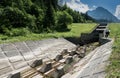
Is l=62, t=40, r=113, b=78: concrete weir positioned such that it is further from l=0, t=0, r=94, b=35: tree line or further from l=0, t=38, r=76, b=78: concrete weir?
l=0, t=0, r=94, b=35: tree line

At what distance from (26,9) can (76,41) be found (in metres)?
16.3

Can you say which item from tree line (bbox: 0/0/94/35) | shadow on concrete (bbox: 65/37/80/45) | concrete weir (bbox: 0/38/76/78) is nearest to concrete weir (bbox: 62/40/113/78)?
concrete weir (bbox: 0/38/76/78)

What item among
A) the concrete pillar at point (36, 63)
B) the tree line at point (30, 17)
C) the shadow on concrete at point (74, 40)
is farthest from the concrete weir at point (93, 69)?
Result: the shadow on concrete at point (74, 40)

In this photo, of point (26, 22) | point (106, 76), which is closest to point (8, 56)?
point (106, 76)

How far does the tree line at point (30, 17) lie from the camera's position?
139 ft

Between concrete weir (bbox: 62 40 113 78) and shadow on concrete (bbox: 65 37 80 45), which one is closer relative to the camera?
concrete weir (bbox: 62 40 113 78)

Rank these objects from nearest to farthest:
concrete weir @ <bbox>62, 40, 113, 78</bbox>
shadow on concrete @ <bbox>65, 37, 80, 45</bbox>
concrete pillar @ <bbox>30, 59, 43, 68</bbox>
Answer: concrete weir @ <bbox>62, 40, 113, 78</bbox>
concrete pillar @ <bbox>30, 59, 43, 68</bbox>
shadow on concrete @ <bbox>65, 37, 80, 45</bbox>

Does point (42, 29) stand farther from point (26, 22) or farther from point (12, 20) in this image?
point (12, 20)

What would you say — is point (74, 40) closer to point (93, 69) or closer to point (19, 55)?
point (19, 55)

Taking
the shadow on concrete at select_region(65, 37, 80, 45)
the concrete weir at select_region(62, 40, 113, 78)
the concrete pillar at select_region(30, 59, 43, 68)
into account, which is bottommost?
the shadow on concrete at select_region(65, 37, 80, 45)

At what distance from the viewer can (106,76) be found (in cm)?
943

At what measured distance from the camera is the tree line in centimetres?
4227

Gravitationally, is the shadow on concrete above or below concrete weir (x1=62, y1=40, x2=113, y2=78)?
below

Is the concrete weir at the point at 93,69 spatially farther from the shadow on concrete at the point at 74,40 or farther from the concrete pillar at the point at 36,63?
the shadow on concrete at the point at 74,40
